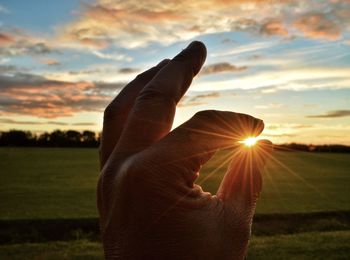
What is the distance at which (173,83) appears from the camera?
1166mm

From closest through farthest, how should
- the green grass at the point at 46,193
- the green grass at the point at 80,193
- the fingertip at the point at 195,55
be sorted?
the fingertip at the point at 195,55 < the green grass at the point at 46,193 < the green grass at the point at 80,193

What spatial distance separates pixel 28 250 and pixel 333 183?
1872cm

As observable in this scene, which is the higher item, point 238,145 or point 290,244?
point 238,145

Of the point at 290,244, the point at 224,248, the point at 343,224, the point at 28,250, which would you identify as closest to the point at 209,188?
the point at 343,224

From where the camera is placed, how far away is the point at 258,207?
48.6ft

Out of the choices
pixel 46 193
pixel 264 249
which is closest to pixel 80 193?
pixel 46 193

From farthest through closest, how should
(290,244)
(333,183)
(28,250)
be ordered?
1. (333,183)
2. (290,244)
3. (28,250)

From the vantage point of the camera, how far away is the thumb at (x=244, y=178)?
127cm

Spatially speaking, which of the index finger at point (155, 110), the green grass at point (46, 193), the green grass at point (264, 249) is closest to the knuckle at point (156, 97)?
the index finger at point (155, 110)

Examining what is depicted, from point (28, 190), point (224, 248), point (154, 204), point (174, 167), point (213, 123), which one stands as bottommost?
point (28, 190)

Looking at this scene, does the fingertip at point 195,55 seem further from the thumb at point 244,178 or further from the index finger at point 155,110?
the thumb at point 244,178

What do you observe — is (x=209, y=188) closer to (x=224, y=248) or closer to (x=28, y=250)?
(x=28, y=250)

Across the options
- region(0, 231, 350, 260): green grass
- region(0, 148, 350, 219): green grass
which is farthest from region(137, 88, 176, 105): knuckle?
region(0, 148, 350, 219): green grass

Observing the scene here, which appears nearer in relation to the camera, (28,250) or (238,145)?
(238,145)
